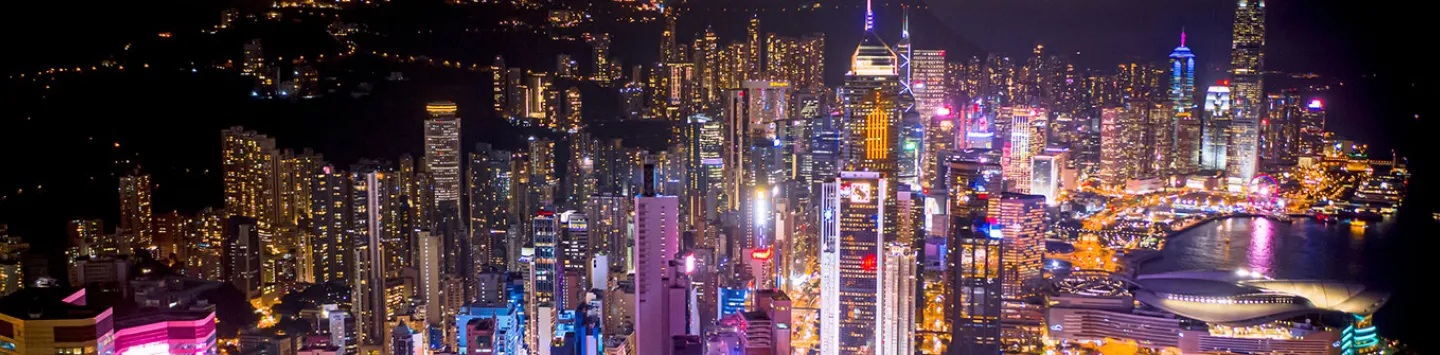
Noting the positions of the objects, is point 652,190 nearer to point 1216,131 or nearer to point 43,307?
point 43,307

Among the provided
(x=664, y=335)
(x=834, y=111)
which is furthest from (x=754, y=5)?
(x=664, y=335)

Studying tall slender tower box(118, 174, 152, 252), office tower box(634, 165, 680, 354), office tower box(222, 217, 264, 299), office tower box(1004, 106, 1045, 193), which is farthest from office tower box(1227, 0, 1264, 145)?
tall slender tower box(118, 174, 152, 252)

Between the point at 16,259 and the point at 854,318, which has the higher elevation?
the point at 16,259

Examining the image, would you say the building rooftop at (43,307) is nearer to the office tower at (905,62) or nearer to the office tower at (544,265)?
the office tower at (544,265)

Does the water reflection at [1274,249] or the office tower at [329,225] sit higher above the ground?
the office tower at [329,225]

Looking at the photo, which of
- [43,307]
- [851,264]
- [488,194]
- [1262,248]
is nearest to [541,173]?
[488,194]

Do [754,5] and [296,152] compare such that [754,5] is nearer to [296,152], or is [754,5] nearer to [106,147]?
[296,152]

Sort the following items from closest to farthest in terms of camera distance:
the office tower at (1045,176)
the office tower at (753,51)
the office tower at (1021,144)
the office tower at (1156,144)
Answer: the office tower at (753,51)
the office tower at (1021,144)
the office tower at (1045,176)
the office tower at (1156,144)

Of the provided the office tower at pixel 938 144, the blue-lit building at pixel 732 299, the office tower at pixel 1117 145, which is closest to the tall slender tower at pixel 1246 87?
the office tower at pixel 1117 145
